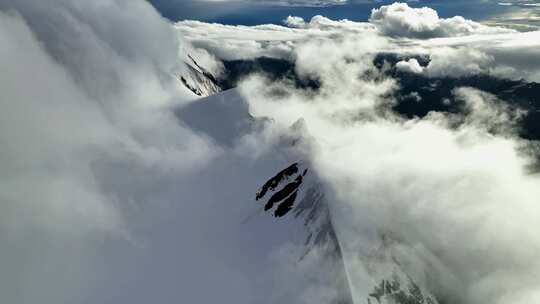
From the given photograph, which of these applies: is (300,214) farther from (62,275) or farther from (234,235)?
(62,275)

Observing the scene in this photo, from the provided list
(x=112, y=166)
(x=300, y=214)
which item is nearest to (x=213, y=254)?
(x=300, y=214)

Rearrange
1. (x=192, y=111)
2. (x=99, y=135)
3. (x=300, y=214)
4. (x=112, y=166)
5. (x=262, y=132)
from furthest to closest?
(x=192, y=111) < (x=262, y=132) < (x=99, y=135) < (x=112, y=166) < (x=300, y=214)

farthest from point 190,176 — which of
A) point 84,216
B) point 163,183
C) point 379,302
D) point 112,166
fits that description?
point 379,302

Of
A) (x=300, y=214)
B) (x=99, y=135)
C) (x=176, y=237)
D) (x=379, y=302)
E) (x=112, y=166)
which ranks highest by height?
(x=99, y=135)

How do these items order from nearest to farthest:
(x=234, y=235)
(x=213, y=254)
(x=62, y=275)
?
(x=62, y=275), (x=213, y=254), (x=234, y=235)

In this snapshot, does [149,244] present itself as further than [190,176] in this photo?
No

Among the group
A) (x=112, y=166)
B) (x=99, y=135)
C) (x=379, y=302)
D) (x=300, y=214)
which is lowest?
(x=379, y=302)

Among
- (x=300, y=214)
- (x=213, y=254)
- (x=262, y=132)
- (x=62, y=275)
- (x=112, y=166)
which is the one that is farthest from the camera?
(x=262, y=132)

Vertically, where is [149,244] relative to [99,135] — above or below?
below

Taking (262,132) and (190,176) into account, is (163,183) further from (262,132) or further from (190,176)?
(262,132)
